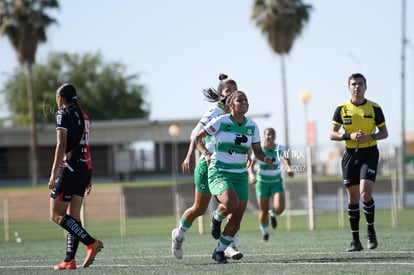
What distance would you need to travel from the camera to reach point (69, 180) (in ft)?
34.0

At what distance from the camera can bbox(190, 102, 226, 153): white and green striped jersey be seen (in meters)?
10.8

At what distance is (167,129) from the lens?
184ft

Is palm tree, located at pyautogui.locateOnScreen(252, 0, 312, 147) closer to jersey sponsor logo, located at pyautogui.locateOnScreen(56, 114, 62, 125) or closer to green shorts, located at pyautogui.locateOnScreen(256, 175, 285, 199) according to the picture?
green shorts, located at pyautogui.locateOnScreen(256, 175, 285, 199)

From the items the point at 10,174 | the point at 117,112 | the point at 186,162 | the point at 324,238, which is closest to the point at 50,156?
the point at 10,174

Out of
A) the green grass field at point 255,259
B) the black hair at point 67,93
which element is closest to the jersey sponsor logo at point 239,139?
the green grass field at point 255,259

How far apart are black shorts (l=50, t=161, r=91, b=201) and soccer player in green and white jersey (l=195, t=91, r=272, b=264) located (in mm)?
1487

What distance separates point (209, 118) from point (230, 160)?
68cm

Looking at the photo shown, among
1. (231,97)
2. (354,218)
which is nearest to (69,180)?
(231,97)

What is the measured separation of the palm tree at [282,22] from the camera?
162ft

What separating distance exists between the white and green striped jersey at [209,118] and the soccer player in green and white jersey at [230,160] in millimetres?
197

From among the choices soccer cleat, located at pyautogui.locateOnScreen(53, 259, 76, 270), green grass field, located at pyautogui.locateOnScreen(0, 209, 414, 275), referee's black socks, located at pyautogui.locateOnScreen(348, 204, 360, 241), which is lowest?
green grass field, located at pyautogui.locateOnScreen(0, 209, 414, 275)

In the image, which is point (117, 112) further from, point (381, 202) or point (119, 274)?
point (119, 274)

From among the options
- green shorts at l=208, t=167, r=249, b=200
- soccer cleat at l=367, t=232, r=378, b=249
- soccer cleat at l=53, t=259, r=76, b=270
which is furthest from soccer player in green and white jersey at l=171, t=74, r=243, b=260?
soccer cleat at l=367, t=232, r=378, b=249

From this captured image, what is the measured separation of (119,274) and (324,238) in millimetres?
6644
